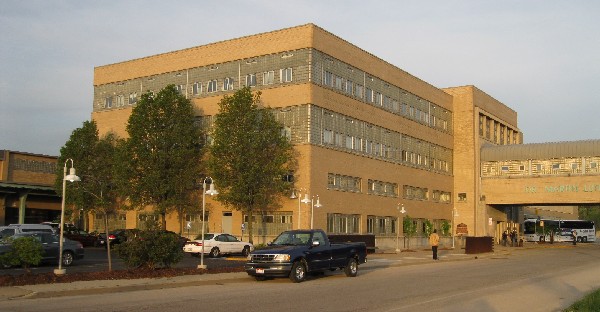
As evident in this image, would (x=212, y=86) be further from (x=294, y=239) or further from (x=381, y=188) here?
(x=294, y=239)

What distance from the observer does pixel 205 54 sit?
58219 millimetres

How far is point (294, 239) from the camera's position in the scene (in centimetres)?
2347

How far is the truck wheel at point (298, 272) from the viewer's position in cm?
2201

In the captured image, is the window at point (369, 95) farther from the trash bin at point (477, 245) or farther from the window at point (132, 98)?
the window at point (132, 98)

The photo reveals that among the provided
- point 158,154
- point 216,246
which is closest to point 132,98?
point 158,154

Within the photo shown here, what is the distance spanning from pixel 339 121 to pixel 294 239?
30860mm

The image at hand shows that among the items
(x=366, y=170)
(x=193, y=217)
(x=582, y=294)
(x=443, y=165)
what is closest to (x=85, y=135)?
(x=193, y=217)

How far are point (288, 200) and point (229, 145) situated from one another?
6890 millimetres

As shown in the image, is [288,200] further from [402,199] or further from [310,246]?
[310,246]

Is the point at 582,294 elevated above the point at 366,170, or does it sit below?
below

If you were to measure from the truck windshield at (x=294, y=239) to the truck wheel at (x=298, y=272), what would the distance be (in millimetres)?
926

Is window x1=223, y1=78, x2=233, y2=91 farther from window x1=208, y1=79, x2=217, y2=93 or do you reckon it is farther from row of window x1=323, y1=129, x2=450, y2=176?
row of window x1=323, y1=129, x2=450, y2=176

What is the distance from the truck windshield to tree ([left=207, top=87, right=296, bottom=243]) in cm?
2266

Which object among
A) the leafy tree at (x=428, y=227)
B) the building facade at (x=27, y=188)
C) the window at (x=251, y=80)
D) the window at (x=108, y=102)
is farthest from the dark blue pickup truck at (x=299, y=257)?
the window at (x=108, y=102)
